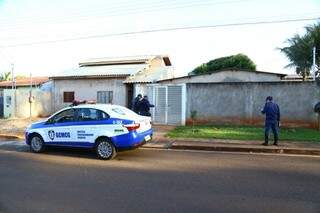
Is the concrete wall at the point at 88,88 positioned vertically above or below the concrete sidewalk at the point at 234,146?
above

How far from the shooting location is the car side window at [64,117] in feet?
41.9

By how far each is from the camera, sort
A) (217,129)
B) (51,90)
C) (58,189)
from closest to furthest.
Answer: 1. (58,189)
2. (217,129)
3. (51,90)

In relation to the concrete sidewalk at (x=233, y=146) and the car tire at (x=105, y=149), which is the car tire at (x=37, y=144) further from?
the concrete sidewalk at (x=233, y=146)

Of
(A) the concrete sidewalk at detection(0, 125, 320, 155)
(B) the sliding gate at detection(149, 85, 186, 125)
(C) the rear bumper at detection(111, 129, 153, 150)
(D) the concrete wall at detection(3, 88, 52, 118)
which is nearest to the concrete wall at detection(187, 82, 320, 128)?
(B) the sliding gate at detection(149, 85, 186, 125)

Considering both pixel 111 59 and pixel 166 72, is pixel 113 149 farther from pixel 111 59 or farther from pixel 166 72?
pixel 111 59

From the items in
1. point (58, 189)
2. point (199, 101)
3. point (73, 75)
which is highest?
point (73, 75)

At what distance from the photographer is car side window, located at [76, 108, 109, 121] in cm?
1214

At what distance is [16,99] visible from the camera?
91.9ft

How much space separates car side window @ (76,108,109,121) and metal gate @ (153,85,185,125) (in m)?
9.09

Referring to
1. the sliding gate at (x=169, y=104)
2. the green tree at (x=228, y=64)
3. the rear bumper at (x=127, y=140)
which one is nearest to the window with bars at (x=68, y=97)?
the sliding gate at (x=169, y=104)

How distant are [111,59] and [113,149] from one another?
23.4 metres

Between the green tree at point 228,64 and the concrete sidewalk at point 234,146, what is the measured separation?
35.4 meters

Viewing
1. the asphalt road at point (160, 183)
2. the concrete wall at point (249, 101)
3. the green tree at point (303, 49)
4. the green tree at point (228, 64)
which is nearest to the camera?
the asphalt road at point (160, 183)

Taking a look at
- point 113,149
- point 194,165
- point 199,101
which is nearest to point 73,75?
point 199,101
